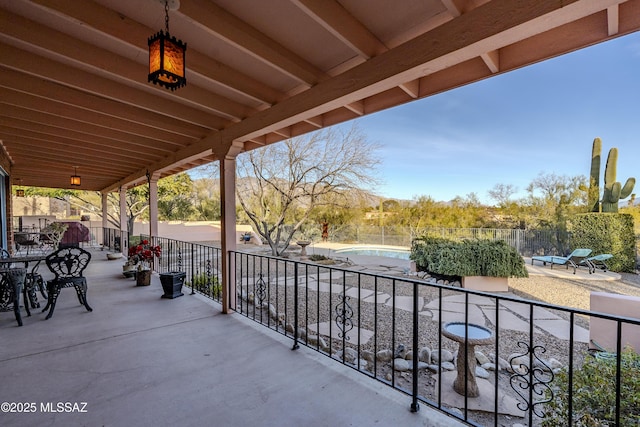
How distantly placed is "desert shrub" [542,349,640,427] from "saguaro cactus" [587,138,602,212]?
10.9 metres

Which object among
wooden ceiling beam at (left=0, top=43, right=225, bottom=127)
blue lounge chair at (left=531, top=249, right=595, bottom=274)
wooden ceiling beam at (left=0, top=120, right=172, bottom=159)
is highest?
wooden ceiling beam at (left=0, top=43, right=225, bottom=127)

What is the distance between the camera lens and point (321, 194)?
953 cm

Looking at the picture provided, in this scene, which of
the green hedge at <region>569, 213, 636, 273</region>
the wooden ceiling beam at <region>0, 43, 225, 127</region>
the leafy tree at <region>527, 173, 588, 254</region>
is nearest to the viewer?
the wooden ceiling beam at <region>0, 43, 225, 127</region>

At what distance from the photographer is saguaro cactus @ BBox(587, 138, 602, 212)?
9.86 meters

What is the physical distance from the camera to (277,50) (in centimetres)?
201

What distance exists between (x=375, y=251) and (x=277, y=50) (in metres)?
11.0

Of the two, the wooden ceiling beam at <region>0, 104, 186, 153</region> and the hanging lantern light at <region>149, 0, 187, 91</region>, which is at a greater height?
the wooden ceiling beam at <region>0, 104, 186, 153</region>

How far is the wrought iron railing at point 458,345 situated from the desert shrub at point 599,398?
12 millimetres

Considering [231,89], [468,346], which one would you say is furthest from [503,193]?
[231,89]

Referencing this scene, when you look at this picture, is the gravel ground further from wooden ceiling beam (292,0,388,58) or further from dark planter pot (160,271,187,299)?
dark planter pot (160,271,187,299)

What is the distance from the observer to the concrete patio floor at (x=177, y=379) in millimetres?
1680

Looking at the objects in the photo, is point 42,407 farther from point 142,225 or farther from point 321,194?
point 142,225

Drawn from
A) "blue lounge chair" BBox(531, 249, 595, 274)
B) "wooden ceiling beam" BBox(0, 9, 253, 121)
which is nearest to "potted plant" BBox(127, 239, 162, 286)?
"wooden ceiling beam" BBox(0, 9, 253, 121)

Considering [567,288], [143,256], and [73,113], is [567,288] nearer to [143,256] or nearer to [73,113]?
[143,256]
